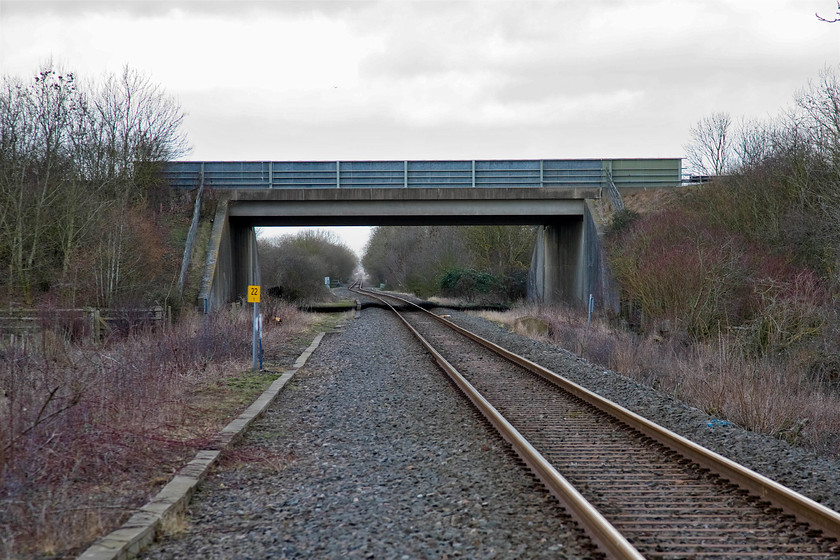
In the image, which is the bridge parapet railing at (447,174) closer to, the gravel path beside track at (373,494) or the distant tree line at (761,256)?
the distant tree line at (761,256)

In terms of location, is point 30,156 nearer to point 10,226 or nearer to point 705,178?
point 10,226

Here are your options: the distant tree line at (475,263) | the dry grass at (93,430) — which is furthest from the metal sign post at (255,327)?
the distant tree line at (475,263)

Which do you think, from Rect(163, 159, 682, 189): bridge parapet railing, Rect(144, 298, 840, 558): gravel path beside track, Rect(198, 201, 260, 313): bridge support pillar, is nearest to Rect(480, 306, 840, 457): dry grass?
Rect(144, 298, 840, 558): gravel path beside track

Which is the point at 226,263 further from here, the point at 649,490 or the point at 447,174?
the point at 649,490

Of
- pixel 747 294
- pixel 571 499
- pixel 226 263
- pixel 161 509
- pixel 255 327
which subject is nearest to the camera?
pixel 161 509

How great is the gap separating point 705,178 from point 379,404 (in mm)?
21490

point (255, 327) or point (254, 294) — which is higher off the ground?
point (254, 294)

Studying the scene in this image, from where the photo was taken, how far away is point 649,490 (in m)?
6.26

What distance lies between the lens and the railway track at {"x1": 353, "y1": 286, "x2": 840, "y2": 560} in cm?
493

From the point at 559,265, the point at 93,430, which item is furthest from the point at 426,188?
the point at 93,430

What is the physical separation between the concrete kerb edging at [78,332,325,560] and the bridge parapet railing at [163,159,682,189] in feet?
77.7

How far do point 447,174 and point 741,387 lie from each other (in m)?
22.8

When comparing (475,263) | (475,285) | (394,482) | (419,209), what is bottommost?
(394,482)

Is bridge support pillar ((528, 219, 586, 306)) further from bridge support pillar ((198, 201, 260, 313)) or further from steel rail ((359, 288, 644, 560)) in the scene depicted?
steel rail ((359, 288, 644, 560))
